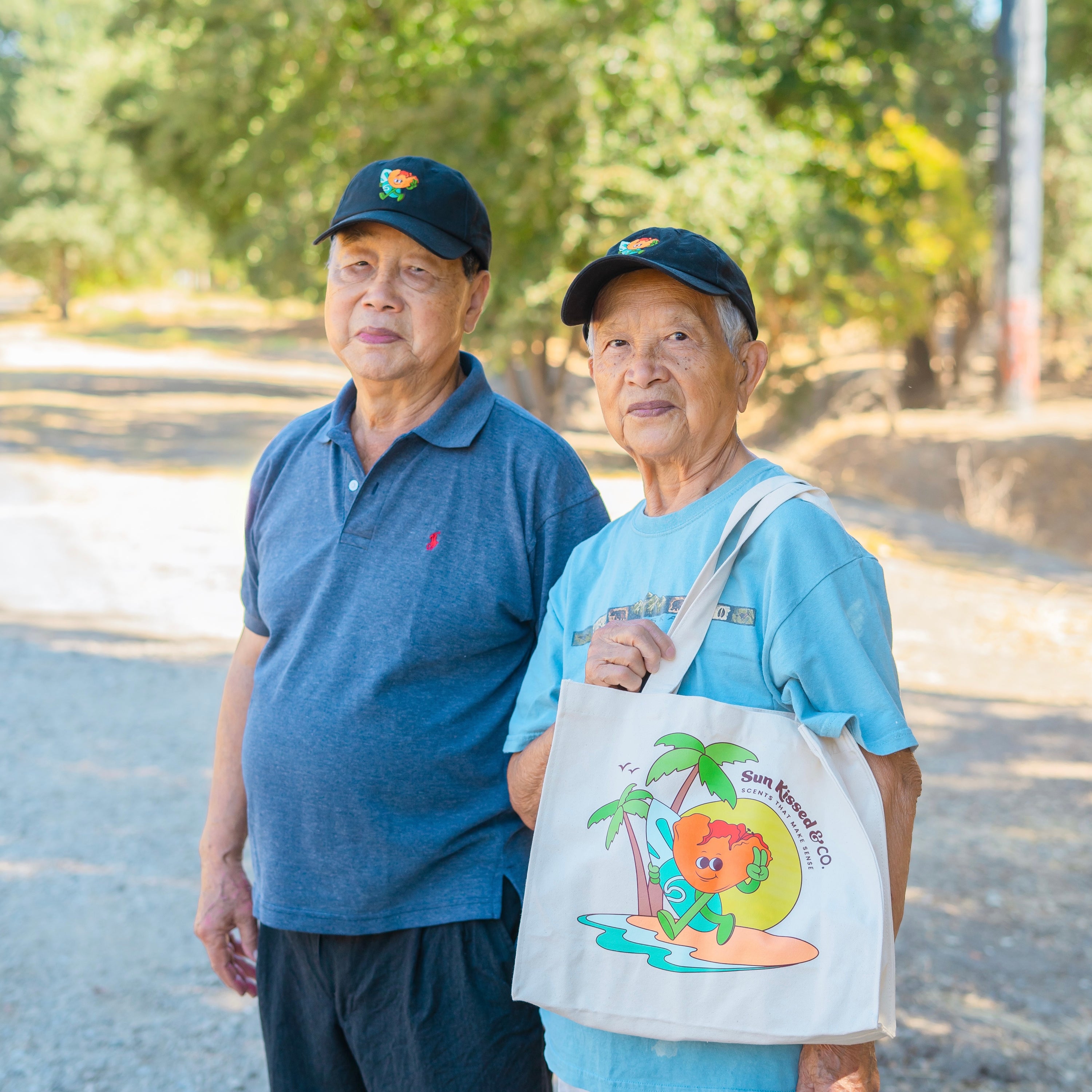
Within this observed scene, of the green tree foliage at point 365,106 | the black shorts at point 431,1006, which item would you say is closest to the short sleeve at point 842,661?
the black shorts at point 431,1006

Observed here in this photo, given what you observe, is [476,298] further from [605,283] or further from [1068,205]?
[1068,205]

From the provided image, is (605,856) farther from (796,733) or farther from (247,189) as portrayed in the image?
(247,189)

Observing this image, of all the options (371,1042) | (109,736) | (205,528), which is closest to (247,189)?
(205,528)

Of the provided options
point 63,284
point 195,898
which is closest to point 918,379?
point 195,898

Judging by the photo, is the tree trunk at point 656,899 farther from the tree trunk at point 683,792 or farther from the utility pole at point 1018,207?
the utility pole at point 1018,207

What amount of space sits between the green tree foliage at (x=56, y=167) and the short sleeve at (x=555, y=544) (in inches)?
1714

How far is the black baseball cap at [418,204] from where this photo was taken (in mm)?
2221

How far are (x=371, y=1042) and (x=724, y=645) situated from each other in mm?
1047

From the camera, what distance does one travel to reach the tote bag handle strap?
1699 mm

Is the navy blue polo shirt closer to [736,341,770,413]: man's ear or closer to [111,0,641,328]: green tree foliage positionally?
[736,341,770,413]: man's ear

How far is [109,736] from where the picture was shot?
6.44 m

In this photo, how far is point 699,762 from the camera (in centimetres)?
164

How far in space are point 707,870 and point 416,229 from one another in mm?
1258

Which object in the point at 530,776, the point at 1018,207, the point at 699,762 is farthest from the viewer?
the point at 1018,207
